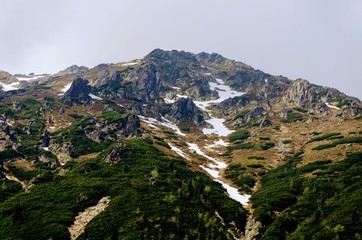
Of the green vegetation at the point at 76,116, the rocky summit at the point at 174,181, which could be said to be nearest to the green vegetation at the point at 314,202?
the rocky summit at the point at 174,181

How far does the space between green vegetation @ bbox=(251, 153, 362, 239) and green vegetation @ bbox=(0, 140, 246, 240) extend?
6.95 metres

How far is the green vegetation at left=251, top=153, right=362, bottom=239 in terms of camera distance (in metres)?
49.2

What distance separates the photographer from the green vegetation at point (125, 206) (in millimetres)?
52750

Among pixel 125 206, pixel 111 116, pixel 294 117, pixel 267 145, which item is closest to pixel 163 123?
pixel 111 116

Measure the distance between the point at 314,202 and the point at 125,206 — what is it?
34.2 m

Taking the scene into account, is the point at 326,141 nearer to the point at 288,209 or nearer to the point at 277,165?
the point at 277,165

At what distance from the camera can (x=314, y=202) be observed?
201 feet

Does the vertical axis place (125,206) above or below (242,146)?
below

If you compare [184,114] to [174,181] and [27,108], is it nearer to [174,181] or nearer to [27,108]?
[27,108]

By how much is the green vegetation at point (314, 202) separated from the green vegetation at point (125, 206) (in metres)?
6.95

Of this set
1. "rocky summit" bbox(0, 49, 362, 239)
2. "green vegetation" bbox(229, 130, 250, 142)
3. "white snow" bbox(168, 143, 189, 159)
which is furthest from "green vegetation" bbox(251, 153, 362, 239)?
"green vegetation" bbox(229, 130, 250, 142)

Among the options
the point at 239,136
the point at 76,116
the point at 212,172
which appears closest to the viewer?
the point at 212,172

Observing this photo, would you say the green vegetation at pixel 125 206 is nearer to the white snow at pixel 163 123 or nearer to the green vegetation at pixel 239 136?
the green vegetation at pixel 239 136

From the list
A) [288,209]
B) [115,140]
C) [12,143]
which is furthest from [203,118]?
[288,209]
